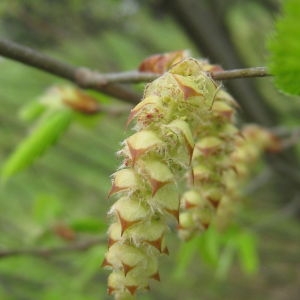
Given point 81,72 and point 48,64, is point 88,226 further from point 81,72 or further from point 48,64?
point 48,64

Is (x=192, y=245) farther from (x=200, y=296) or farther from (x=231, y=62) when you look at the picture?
(x=200, y=296)

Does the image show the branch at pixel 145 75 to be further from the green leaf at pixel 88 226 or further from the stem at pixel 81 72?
the green leaf at pixel 88 226

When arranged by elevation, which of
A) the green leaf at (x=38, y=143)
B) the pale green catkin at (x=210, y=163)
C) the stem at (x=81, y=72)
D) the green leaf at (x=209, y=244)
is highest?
the green leaf at (x=38, y=143)

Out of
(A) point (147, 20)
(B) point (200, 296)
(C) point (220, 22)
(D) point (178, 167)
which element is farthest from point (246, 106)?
(B) point (200, 296)

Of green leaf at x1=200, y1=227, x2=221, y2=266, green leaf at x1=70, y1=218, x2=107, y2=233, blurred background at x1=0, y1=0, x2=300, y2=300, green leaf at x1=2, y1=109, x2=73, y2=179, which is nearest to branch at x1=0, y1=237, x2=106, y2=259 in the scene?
green leaf at x1=70, y1=218, x2=107, y2=233

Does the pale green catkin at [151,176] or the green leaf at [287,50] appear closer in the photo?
the green leaf at [287,50]

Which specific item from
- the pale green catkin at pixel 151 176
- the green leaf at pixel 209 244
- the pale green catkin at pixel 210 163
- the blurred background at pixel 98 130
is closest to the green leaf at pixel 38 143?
the green leaf at pixel 209 244

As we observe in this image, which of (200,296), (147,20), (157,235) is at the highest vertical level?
(147,20)

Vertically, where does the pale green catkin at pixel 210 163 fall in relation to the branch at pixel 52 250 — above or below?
below

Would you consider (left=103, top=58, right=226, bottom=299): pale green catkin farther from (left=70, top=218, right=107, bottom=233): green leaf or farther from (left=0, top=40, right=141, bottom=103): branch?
(left=70, top=218, right=107, bottom=233): green leaf
